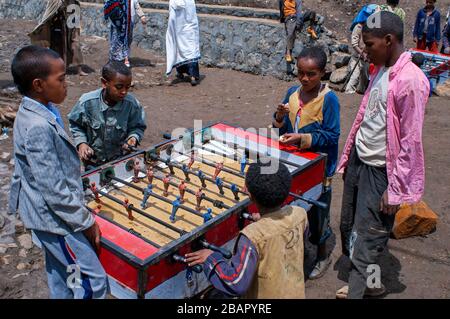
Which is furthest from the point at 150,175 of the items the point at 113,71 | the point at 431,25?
the point at 431,25

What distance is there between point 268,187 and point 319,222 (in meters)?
1.69

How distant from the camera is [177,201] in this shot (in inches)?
112

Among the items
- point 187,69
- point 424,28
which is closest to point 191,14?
point 187,69

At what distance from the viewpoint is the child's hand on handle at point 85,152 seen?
3.47 metres

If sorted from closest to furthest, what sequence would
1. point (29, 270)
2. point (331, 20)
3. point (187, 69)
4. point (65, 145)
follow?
point (65, 145) → point (29, 270) → point (187, 69) → point (331, 20)

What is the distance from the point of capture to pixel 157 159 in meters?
3.48

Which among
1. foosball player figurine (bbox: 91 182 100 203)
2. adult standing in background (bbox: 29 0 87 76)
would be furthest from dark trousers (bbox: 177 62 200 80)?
foosball player figurine (bbox: 91 182 100 203)

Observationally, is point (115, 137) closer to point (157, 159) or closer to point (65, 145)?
point (157, 159)

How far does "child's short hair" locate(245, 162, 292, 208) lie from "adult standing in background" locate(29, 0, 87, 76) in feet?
25.5

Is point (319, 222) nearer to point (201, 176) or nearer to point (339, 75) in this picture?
point (201, 176)

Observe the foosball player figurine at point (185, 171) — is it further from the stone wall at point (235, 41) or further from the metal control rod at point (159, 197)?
the stone wall at point (235, 41)

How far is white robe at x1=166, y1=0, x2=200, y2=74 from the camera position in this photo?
9.45m

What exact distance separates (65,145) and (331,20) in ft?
44.7

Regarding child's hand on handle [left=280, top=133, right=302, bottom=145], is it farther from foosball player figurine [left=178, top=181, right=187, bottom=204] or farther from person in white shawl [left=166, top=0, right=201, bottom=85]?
person in white shawl [left=166, top=0, right=201, bottom=85]
